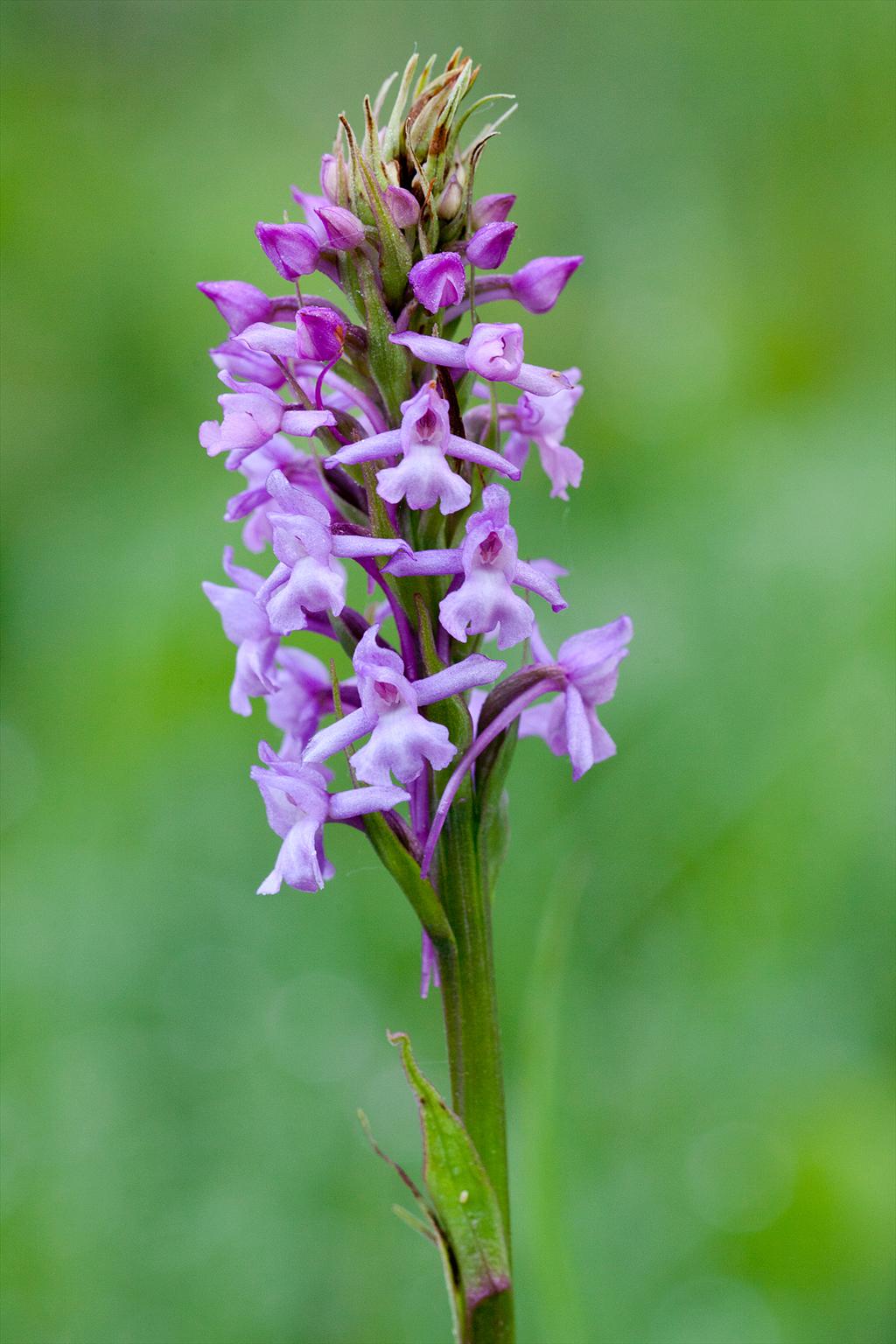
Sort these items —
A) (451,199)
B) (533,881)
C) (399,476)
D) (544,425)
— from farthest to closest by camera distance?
(533,881), (544,425), (451,199), (399,476)

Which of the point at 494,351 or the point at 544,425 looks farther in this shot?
the point at 544,425

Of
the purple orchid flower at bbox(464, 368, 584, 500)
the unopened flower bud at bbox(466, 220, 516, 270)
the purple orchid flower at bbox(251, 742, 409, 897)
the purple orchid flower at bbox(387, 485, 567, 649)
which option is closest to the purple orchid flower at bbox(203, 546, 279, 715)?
the purple orchid flower at bbox(251, 742, 409, 897)

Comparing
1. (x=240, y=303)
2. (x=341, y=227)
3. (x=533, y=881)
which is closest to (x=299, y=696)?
(x=240, y=303)

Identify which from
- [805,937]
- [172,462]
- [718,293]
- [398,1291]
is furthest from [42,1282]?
[718,293]

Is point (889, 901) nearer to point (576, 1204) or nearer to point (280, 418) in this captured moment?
point (576, 1204)

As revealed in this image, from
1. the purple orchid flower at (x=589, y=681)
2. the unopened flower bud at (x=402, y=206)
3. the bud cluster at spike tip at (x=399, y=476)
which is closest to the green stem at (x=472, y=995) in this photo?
the bud cluster at spike tip at (x=399, y=476)

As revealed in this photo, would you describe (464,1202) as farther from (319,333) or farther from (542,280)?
(542,280)
